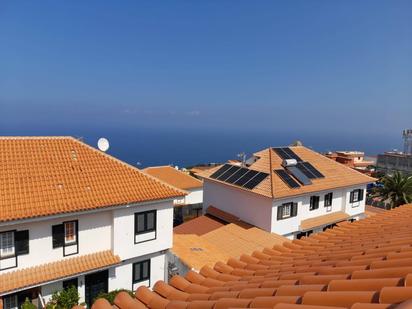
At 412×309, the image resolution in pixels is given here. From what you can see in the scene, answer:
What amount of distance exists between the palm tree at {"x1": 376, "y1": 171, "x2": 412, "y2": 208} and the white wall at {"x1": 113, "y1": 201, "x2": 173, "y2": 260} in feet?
95.5

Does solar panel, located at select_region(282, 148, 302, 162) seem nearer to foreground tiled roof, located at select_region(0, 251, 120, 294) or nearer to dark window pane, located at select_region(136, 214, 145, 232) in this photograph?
dark window pane, located at select_region(136, 214, 145, 232)

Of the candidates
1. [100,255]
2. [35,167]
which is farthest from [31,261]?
[35,167]

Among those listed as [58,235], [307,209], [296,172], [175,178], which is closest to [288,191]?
[296,172]

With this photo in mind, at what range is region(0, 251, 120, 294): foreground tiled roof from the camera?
14211mm

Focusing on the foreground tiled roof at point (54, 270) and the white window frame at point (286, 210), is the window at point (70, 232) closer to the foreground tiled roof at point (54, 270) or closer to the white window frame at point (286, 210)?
the foreground tiled roof at point (54, 270)

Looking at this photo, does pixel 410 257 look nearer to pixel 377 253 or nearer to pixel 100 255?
pixel 377 253

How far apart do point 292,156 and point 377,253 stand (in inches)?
1037

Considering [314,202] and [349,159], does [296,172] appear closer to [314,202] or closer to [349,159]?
[314,202]

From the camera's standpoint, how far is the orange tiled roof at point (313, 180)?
24.9 m

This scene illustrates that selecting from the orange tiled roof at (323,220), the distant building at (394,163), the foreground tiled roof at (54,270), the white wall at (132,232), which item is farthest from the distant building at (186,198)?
the distant building at (394,163)

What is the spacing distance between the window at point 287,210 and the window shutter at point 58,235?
15265 mm

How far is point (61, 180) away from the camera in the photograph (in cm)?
1702

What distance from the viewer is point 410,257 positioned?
4.41 metres

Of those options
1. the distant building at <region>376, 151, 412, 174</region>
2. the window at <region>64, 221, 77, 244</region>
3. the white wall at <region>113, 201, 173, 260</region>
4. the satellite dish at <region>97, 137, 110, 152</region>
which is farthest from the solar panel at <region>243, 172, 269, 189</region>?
the distant building at <region>376, 151, 412, 174</region>
